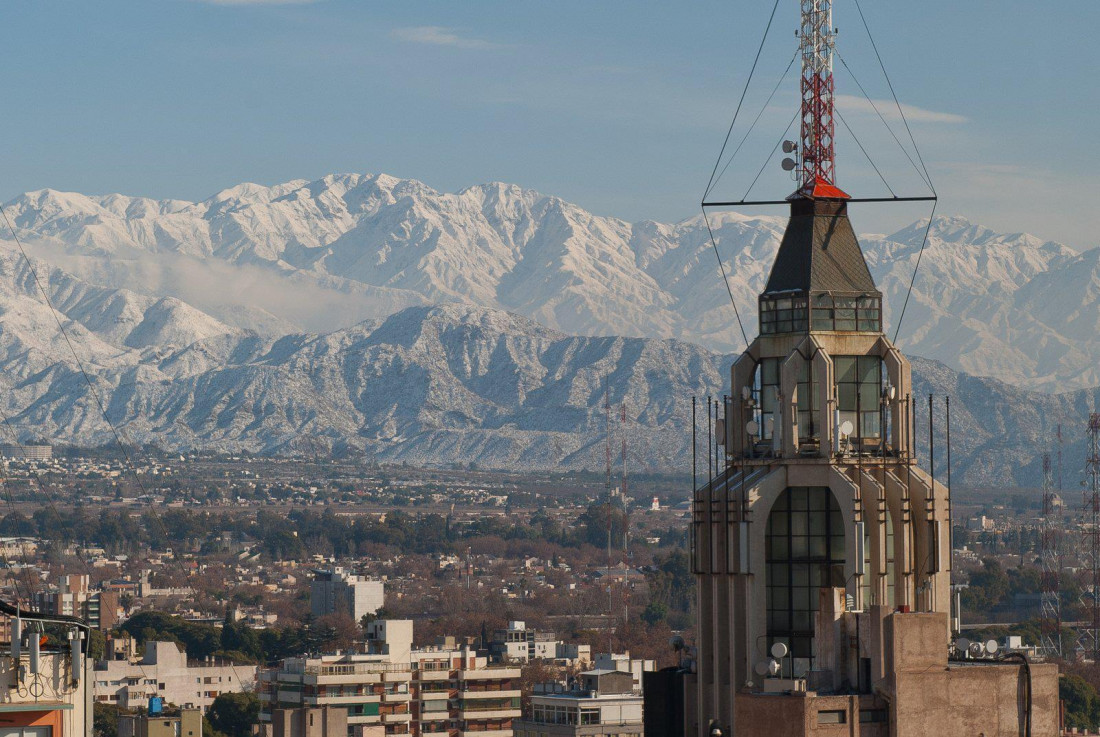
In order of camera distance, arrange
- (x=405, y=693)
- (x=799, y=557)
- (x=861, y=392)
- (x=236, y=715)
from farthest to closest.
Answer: (x=236, y=715) → (x=405, y=693) → (x=861, y=392) → (x=799, y=557)

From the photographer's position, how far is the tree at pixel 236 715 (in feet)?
511

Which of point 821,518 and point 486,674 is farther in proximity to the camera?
point 486,674

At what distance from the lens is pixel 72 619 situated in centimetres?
3158

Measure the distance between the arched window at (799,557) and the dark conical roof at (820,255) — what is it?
3090mm

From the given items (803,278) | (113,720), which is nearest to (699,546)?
(803,278)

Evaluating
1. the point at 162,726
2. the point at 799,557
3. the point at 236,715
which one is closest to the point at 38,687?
the point at 799,557

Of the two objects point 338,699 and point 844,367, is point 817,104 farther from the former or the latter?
point 338,699

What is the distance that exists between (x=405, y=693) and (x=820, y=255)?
373ft

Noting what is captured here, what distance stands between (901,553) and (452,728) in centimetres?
11496

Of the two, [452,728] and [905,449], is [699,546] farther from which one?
[452,728]

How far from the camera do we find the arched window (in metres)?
36.2

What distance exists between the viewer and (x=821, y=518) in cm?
3653

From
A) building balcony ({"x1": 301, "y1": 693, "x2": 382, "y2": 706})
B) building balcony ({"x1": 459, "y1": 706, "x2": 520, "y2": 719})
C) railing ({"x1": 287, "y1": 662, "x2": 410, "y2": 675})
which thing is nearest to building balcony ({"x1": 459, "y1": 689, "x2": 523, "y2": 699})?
building balcony ({"x1": 459, "y1": 706, "x2": 520, "y2": 719})

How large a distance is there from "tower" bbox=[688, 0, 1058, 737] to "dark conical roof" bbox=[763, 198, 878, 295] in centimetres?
3
